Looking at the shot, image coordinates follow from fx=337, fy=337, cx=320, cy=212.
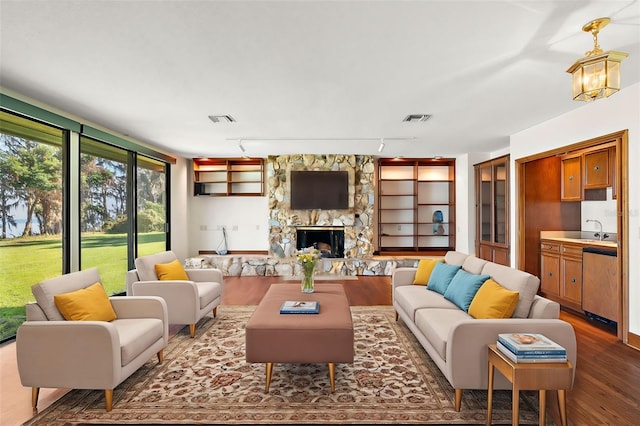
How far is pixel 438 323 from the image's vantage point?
8.84 ft

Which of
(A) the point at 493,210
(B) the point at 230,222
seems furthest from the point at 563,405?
(B) the point at 230,222

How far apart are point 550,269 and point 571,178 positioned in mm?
1396

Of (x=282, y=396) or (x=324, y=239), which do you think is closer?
(x=282, y=396)

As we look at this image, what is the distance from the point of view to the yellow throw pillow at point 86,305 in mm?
2461

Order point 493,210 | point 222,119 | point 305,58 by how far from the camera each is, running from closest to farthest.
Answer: point 305,58, point 222,119, point 493,210

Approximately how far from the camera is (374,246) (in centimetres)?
782

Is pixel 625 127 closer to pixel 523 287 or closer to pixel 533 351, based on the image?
pixel 523 287

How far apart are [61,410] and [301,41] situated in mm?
3039

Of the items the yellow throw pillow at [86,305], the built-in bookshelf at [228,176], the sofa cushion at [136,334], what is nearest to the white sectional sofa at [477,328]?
the sofa cushion at [136,334]

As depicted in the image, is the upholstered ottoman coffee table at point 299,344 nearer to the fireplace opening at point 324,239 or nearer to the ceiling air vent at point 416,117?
the ceiling air vent at point 416,117

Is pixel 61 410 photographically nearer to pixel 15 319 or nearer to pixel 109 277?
pixel 15 319

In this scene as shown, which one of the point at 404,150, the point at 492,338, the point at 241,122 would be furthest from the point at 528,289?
the point at 404,150

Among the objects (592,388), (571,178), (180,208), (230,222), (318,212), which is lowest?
(592,388)

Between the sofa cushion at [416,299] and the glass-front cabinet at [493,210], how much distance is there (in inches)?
110
